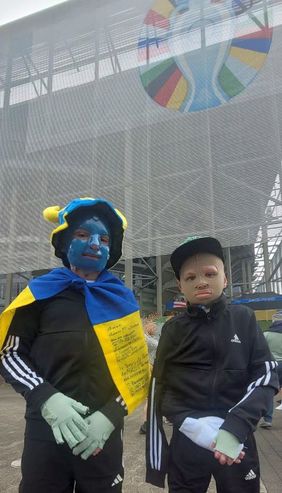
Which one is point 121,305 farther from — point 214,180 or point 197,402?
point 214,180

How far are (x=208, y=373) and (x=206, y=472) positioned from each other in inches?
13.8

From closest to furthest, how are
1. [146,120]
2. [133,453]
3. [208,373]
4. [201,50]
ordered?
[208,373] → [133,453] → [201,50] → [146,120]

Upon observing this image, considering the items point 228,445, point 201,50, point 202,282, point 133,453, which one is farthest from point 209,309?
point 201,50

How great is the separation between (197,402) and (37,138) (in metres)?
6.59

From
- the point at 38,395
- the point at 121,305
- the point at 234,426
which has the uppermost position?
the point at 121,305

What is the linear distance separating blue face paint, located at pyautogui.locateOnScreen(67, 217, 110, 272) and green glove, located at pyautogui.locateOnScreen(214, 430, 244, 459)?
794 millimetres

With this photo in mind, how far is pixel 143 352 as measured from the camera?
5.63 ft

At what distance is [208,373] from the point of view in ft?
5.01

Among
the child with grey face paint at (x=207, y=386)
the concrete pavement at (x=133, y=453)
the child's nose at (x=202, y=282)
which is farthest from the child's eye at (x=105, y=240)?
the concrete pavement at (x=133, y=453)

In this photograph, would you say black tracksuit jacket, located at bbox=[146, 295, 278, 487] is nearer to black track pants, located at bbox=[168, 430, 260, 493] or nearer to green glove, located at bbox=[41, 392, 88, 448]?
black track pants, located at bbox=[168, 430, 260, 493]

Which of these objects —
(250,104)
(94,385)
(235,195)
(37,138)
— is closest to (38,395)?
(94,385)

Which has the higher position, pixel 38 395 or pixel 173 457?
pixel 38 395

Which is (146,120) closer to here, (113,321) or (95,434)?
(113,321)

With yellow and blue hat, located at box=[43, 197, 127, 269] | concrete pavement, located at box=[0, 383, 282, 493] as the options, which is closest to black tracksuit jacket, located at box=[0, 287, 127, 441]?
yellow and blue hat, located at box=[43, 197, 127, 269]
